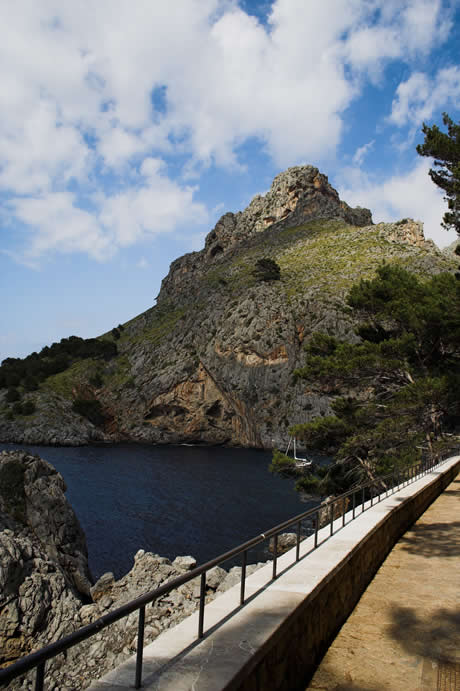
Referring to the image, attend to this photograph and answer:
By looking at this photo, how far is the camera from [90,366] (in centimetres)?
10275

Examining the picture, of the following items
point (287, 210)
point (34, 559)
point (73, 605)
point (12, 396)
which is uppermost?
point (287, 210)

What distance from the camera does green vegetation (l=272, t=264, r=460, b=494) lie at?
19.8 meters

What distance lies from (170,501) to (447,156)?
39.8 metres

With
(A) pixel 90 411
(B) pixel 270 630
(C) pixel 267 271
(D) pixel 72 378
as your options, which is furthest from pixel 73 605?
(D) pixel 72 378

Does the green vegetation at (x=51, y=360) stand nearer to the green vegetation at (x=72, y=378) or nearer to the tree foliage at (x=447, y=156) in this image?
the green vegetation at (x=72, y=378)

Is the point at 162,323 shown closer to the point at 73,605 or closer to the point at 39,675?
the point at 73,605

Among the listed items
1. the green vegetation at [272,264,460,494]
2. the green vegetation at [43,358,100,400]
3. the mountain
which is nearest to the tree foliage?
the green vegetation at [272,264,460,494]

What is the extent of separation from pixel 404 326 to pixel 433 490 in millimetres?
12333

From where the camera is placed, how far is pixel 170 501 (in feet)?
150

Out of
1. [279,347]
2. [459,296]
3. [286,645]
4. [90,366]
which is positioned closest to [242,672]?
[286,645]

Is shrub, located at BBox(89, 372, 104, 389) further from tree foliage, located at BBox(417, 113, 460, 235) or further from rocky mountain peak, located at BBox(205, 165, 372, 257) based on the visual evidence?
tree foliage, located at BBox(417, 113, 460, 235)

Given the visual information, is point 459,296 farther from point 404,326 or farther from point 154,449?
point 154,449

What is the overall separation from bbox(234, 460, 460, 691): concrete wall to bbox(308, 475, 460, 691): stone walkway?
14 cm

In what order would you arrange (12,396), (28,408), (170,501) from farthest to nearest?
(12,396)
(28,408)
(170,501)
